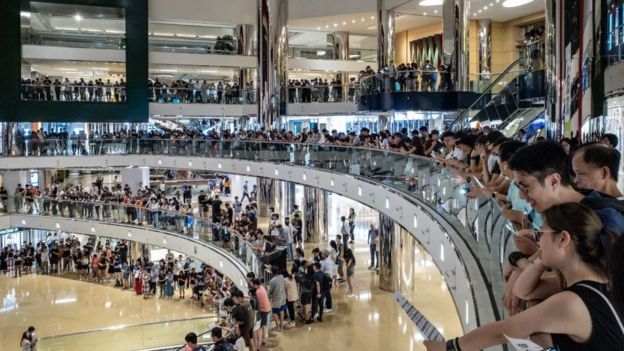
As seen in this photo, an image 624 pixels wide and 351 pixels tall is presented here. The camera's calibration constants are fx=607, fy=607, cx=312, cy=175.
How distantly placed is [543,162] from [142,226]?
21.6 metres

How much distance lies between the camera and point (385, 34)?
26562 mm

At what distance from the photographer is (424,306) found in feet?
46.0

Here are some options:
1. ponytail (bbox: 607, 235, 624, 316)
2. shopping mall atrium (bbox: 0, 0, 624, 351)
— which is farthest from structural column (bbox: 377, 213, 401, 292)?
ponytail (bbox: 607, 235, 624, 316)

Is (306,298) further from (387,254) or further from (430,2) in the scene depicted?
(430,2)

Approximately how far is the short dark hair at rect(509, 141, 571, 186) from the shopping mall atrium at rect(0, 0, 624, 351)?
0.04ft

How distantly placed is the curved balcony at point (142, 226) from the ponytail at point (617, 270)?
15321 millimetres

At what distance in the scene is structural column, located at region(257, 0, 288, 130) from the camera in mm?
27672

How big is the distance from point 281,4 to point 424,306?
18.4 meters

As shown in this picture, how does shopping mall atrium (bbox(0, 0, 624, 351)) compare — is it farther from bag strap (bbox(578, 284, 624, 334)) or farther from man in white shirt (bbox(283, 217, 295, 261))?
man in white shirt (bbox(283, 217, 295, 261))

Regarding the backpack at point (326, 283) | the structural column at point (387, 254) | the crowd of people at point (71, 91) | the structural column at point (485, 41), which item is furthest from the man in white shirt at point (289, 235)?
the structural column at point (485, 41)

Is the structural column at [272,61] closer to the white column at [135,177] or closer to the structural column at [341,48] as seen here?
the structural column at [341,48]

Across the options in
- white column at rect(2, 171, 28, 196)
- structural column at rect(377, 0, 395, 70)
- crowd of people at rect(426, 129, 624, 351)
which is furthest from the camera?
white column at rect(2, 171, 28, 196)

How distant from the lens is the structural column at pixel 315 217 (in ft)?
76.0

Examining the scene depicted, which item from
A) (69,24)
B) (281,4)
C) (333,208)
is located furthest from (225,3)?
(333,208)
